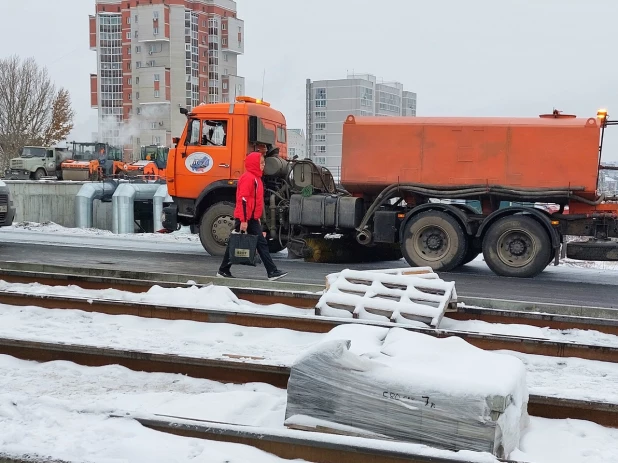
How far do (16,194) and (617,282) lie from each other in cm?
1728

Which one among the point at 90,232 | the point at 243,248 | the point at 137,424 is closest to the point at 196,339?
the point at 137,424

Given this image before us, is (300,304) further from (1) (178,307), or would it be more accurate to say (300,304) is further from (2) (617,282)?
(2) (617,282)

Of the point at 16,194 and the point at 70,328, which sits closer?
the point at 70,328

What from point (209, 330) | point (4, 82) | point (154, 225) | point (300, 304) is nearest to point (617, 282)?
point (300, 304)

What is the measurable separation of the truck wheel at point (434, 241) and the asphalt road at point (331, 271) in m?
0.29

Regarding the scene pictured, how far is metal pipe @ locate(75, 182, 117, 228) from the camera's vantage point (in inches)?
842

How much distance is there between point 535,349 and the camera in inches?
257

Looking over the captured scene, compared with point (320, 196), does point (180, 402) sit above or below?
below

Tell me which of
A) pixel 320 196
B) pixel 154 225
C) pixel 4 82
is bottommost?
pixel 154 225

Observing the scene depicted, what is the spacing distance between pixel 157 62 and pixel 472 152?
313ft

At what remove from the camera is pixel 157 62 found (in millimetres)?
101812

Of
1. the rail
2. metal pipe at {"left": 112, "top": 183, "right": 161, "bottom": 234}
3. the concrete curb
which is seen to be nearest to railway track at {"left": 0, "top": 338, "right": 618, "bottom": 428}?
the rail

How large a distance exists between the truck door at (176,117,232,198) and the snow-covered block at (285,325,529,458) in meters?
9.53

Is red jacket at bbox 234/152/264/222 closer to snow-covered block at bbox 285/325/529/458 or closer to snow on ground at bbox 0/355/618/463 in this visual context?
snow on ground at bbox 0/355/618/463
